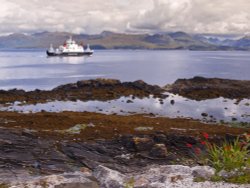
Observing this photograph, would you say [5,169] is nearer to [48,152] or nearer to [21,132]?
[48,152]

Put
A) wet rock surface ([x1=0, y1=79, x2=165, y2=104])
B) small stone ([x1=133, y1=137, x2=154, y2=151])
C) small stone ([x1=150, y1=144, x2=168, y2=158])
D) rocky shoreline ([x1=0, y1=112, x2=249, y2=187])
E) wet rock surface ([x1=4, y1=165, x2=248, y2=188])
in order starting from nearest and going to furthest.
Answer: wet rock surface ([x1=4, y1=165, x2=248, y2=188]) → rocky shoreline ([x1=0, y1=112, x2=249, y2=187]) → small stone ([x1=150, y1=144, x2=168, y2=158]) → small stone ([x1=133, y1=137, x2=154, y2=151]) → wet rock surface ([x1=0, y1=79, x2=165, y2=104])

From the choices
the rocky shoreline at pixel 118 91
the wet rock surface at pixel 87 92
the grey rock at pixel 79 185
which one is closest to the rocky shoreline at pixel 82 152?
the grey rock at pixel 79 185

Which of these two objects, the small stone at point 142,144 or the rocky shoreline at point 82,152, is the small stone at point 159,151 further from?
the small stone at point 142,144

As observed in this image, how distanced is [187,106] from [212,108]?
102 inches

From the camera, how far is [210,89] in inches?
1939

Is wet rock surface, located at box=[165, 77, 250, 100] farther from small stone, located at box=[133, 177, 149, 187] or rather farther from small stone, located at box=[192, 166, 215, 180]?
small stone, located at box=[133, 177, 149, 187]

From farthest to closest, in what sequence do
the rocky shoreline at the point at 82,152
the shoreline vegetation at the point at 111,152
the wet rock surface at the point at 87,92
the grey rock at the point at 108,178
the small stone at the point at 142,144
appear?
the wet rock surface at the point at 87,92 < the small stone at the point at 142,144 < the rocky shoreline at the point at 82,152 < the shoreline vegetation at the point at 111,152 < the grey rock at the point at 108,178

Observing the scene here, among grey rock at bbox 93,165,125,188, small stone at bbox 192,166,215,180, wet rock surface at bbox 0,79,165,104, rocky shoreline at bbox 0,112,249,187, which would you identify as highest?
small stone at bbox 192,166,215,180

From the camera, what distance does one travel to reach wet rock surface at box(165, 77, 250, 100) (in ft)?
155

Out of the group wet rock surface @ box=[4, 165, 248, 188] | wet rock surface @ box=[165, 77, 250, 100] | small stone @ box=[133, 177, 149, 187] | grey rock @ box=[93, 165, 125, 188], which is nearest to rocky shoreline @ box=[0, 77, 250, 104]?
wet rock surface @ box=[165, 77, 250, 100]

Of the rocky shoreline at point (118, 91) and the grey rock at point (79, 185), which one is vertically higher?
the grey rock at point (79, 185)

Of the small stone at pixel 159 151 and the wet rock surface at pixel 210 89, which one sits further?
the wet rock surface at pixel 210 89

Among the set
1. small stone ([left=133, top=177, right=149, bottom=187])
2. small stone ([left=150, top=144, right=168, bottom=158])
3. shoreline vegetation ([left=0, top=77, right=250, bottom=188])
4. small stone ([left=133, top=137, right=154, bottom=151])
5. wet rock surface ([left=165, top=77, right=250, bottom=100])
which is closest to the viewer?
small stone ([left=133, top=177, right=149, bottom=187])

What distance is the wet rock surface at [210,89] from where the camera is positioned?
47.1 metres
